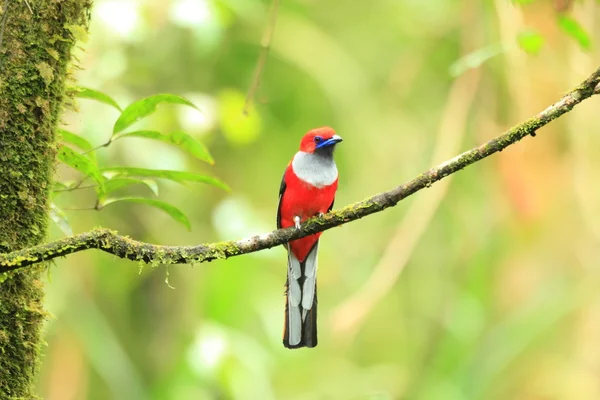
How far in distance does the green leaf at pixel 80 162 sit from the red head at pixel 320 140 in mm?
1830

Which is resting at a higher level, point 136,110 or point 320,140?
point 320,140

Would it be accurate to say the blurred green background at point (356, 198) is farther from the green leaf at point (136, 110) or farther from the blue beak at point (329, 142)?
the green leaf at point (136, 110)

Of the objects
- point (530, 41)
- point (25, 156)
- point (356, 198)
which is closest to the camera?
point (25, 156)

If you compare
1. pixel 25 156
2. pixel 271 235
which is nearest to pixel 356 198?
pixel 271 235

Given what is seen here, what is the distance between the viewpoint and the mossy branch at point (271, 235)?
1.74 meters

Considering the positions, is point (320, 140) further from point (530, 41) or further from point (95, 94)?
point (95, 94)

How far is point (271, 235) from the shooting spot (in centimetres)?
229

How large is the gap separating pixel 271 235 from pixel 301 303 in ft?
4.48

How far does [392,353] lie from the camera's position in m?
8.21

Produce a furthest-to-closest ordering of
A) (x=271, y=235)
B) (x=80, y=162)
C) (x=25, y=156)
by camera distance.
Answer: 1. (x=271, y=235)
2. (x=80, y=162)
3. (x=25, y=156)

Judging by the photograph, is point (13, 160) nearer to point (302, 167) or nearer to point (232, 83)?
point (302, 167)

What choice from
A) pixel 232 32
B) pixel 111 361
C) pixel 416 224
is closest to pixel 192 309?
pixel 111 361

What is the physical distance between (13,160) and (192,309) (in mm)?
3643

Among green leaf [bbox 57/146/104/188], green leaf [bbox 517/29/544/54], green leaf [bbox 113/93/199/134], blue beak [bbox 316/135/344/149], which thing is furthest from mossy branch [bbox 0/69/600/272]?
blue beak [bbox 316/135/344/149]
